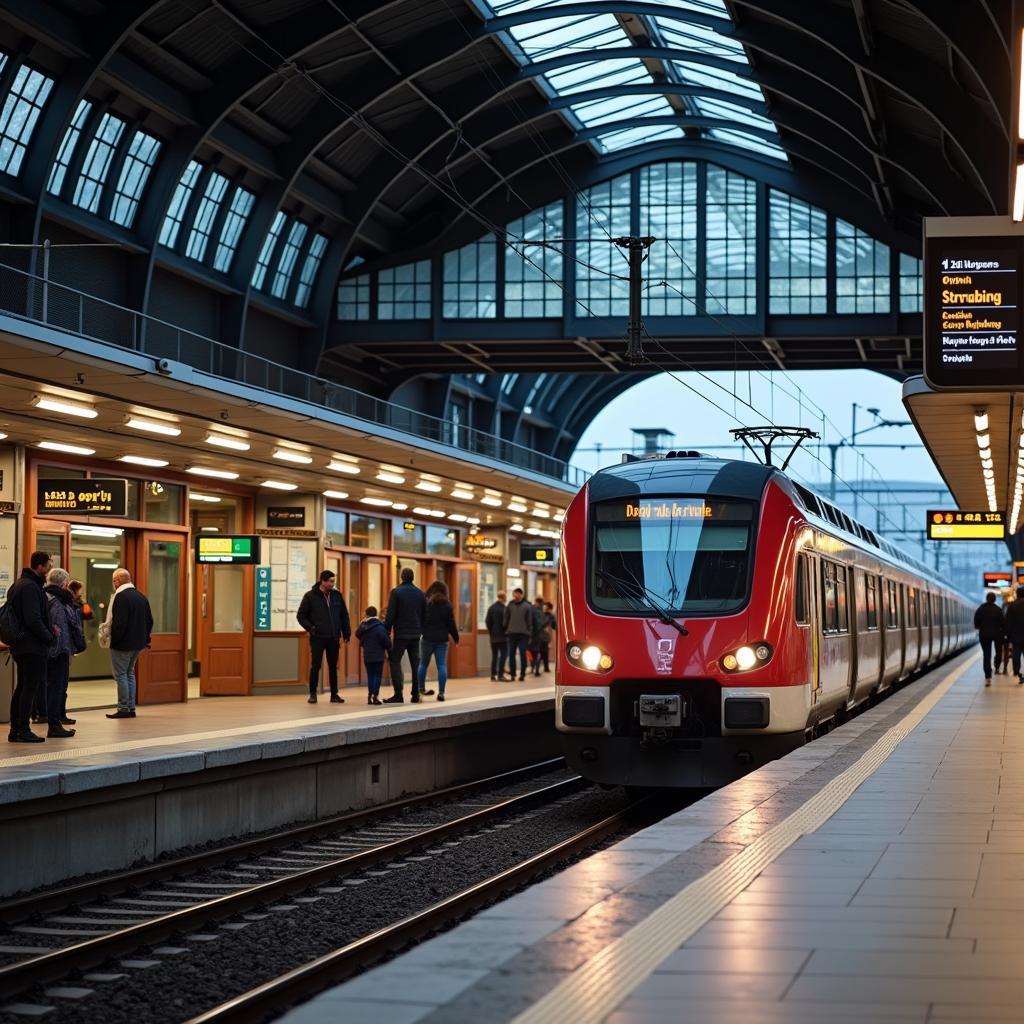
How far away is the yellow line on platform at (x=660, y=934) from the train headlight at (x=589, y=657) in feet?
11.9

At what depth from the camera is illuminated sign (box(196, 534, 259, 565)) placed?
22422 mm

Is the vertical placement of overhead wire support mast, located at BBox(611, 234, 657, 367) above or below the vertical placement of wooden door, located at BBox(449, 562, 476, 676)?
above

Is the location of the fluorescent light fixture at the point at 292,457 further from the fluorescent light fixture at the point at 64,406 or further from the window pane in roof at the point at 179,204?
the window pane in roof at the point at 179,204

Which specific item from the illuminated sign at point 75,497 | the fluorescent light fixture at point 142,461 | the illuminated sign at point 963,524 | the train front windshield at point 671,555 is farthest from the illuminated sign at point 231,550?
the illuminated sign at point 963,524

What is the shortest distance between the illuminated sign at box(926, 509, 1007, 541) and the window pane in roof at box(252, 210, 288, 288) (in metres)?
18.0

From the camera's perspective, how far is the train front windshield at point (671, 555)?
14.4m

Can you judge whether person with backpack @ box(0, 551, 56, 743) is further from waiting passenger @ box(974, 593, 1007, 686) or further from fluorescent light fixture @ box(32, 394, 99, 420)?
waiting passenger @ box(974, 593, 1007, 686)

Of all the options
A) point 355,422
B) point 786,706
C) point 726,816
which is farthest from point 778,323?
point 726,816

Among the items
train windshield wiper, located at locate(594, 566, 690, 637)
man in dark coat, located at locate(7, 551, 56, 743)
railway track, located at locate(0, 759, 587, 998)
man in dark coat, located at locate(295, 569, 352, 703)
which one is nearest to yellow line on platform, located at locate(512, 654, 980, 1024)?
train windshield wiper, located at locate(594, 566, 690, 637)

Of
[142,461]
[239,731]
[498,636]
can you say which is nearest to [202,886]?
[239,731]

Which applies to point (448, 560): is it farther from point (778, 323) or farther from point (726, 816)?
point (726, 816)

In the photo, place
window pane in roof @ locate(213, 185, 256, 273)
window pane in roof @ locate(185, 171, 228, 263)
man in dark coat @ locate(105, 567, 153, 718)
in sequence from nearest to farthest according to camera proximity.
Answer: man in dark coat @ locate(105, 567, 153, 718)
window pane in roof @ locate(185, 171, 228, 263)
window pane in roof @ locate(213, 185, 256, 273)

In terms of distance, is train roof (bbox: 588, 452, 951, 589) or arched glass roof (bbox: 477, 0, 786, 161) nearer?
train roof (bbox: 588, 452, 951, 589)

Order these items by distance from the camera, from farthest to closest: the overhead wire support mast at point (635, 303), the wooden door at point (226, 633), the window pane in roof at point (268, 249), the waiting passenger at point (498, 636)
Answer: the window pane in roof at point (268, 249)
the waiting passenger at point (498, 636)
the wooden door at point (226, 633)
the overhead wire support mast at point (635, 303)
